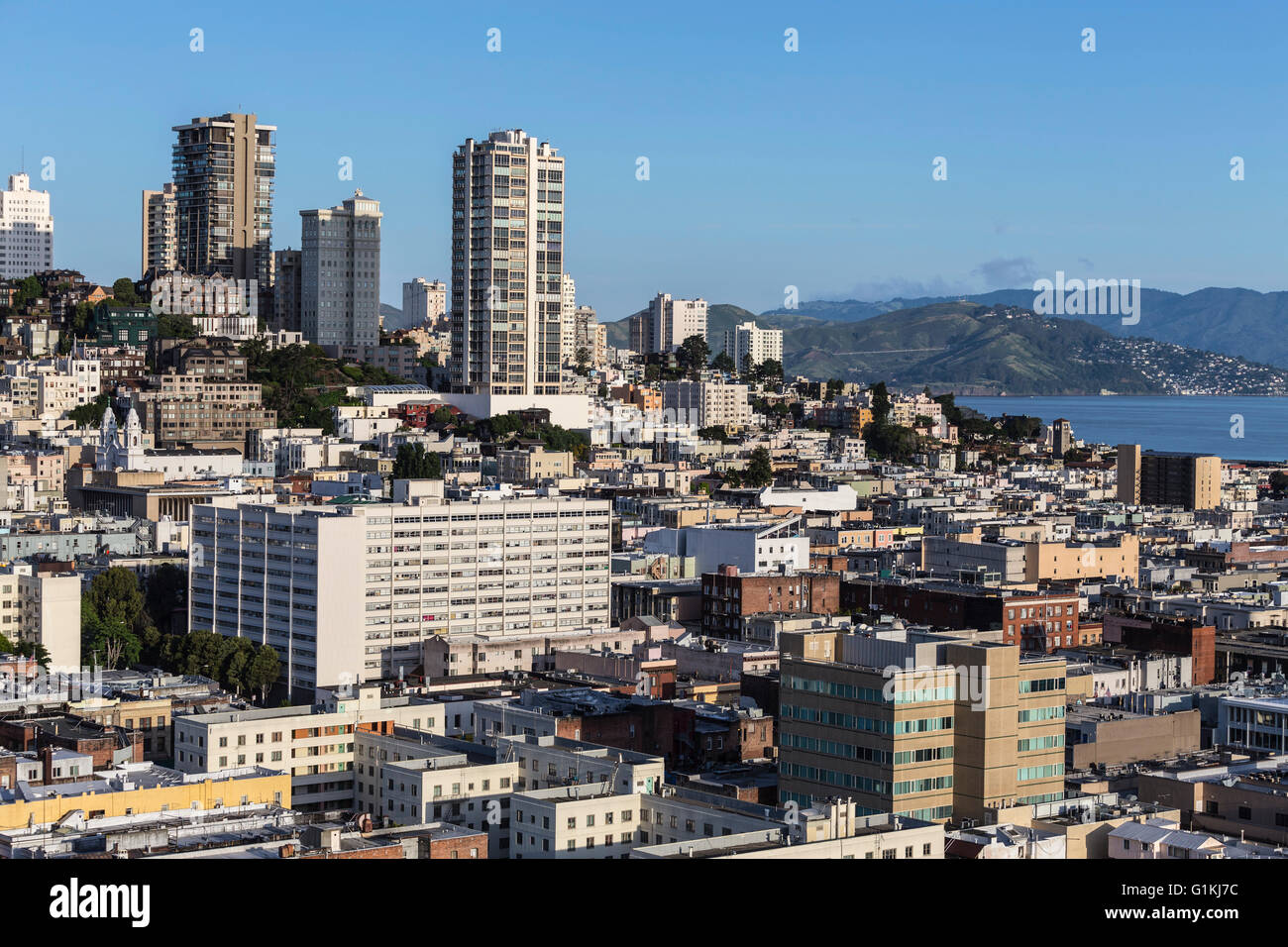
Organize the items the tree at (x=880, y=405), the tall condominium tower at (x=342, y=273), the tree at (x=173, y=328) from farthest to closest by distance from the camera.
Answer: the tree at (x=880, y=405), the tall condominium tower at (x=342, y=273), the tree at (x=173, y=328)

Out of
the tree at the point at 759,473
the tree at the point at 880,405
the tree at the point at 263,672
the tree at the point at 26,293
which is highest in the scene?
the tree at the point at 26,293

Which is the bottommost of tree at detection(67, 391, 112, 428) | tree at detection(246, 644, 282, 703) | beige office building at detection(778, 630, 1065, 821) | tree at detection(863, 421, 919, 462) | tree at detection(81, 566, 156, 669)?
tree at detection(246, 644, 282, 703)

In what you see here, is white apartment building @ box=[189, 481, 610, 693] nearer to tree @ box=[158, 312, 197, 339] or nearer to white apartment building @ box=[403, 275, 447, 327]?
tree @ box=[158, 312, 197, 339]

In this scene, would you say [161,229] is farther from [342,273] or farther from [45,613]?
[45,613]

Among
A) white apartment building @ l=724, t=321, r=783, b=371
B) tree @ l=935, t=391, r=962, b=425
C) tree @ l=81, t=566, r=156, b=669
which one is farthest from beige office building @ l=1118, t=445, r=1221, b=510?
white apartment building @ l=724, t=321, r=783, b=371

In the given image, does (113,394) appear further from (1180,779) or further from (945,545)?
(1180,779)

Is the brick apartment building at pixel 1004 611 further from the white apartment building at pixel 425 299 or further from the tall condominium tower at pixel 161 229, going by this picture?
the white apartment building at pixel 425 299

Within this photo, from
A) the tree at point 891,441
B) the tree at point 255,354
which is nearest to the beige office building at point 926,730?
the tree at point 255,354

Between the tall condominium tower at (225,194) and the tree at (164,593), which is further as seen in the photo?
the tall condominium tower at (225,194)
